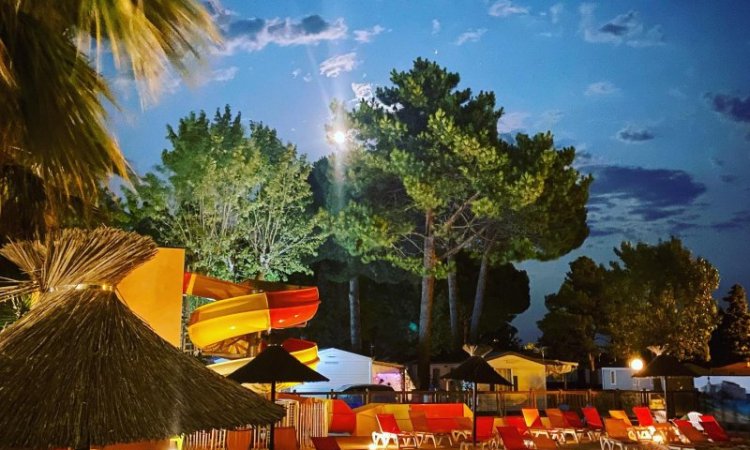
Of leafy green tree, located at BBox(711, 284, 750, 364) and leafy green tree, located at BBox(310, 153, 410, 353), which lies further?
leafy green tree, located at BBox(711, 284, 750, 364)

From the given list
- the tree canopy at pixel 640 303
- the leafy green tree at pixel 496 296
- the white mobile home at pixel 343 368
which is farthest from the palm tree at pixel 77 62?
the leafy green tree at pixel 496 296

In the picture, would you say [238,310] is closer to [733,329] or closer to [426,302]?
[426,302]

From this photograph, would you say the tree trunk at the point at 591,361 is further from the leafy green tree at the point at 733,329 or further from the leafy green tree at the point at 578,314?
the leafy green tree at the point at 733,329

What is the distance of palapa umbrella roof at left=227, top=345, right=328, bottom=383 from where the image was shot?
896 cm

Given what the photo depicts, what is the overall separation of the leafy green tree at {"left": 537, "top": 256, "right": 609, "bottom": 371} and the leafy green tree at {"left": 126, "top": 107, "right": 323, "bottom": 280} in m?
21.6

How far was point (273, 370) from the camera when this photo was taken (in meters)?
9.19

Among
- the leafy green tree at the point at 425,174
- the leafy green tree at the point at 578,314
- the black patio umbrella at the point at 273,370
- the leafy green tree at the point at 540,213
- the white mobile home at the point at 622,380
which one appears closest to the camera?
the black patio umbrella at the point at 273,370

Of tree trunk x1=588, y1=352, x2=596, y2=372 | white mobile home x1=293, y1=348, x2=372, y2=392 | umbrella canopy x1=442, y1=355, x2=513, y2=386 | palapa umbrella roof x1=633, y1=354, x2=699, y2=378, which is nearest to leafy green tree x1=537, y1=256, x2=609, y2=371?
tree trunk x1=588, y1=352, x2=596, y2=372

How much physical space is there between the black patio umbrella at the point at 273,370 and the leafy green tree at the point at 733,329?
142ft

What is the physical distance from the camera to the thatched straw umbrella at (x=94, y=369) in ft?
11.7

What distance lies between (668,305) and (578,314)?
892 cm

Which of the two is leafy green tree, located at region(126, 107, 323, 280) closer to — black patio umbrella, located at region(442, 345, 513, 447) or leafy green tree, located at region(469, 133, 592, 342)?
leafy green tree, located at region(469, 133, 592, 342)

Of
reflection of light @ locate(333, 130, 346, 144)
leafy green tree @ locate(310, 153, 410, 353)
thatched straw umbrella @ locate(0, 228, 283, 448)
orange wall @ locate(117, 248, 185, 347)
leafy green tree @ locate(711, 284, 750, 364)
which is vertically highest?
reflection of light @ locate(333, 130, 346, 144)

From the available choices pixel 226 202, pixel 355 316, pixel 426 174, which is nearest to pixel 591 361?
pixel 355 316
